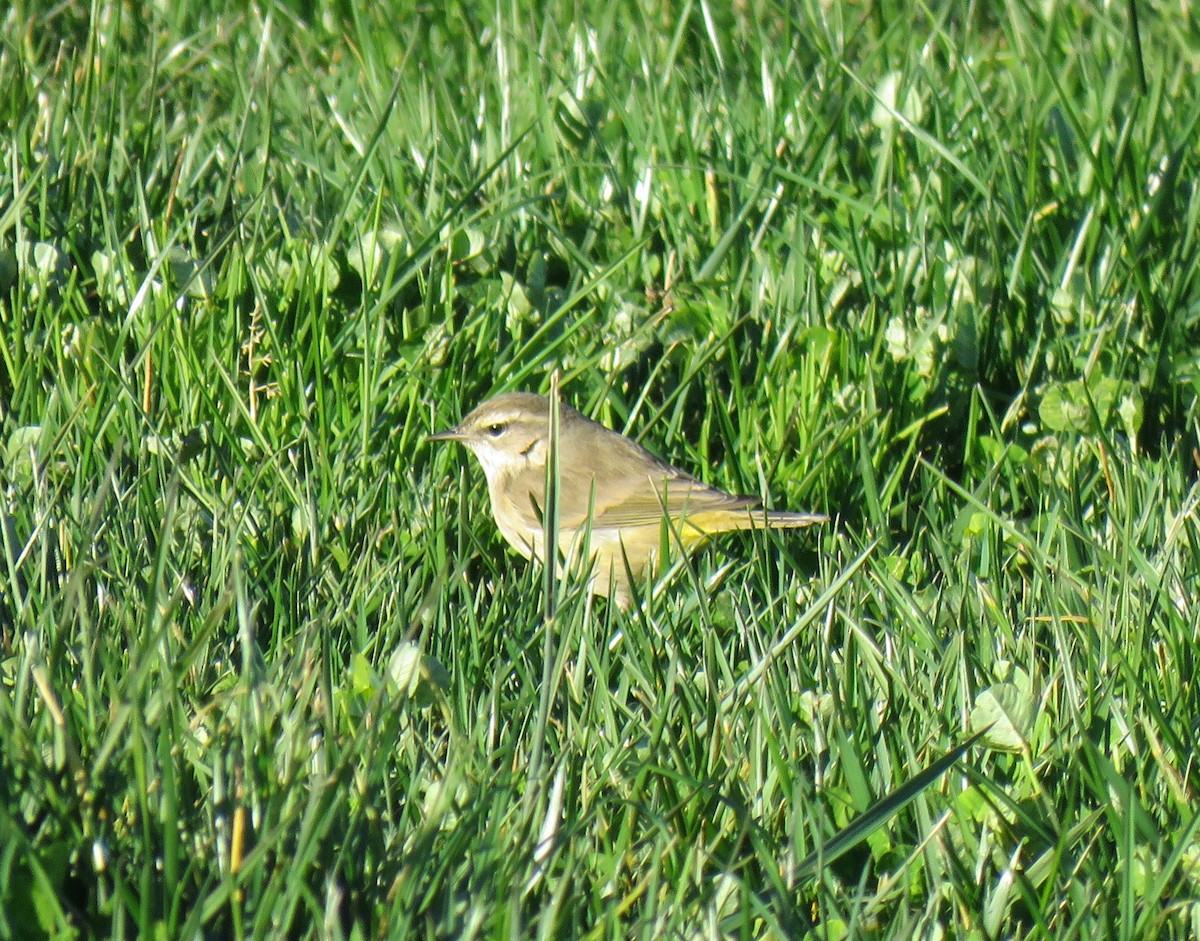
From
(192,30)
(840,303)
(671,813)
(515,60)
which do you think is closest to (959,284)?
(840,303)

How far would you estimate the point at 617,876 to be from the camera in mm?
2611

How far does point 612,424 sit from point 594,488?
33.5 inches

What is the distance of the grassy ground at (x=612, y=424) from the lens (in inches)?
98.7

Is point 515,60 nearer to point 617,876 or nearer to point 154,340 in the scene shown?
point 154,340

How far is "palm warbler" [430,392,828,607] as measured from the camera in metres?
4.41

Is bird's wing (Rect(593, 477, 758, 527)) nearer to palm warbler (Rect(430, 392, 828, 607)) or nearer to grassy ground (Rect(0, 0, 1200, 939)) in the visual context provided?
palm warbler (Rect(430, 392, 828, 607))

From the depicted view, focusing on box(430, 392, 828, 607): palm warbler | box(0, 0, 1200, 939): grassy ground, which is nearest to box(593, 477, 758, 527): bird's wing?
box(430, 392, 828, 607): palm warbler

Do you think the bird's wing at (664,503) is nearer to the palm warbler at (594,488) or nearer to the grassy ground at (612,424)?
the palm warbler at (594,488)

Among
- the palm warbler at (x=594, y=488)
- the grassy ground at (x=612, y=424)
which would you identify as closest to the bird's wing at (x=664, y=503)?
the palm warbler at (x=594, y=488)

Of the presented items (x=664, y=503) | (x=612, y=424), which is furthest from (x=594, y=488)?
(x=612, y=424)

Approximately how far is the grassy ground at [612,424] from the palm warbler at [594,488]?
0.30 ft

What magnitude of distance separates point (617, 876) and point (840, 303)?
2.77 meters

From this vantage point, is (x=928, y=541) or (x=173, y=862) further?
(x=928, y=541)

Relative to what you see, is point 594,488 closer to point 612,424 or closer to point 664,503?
point 664,503
